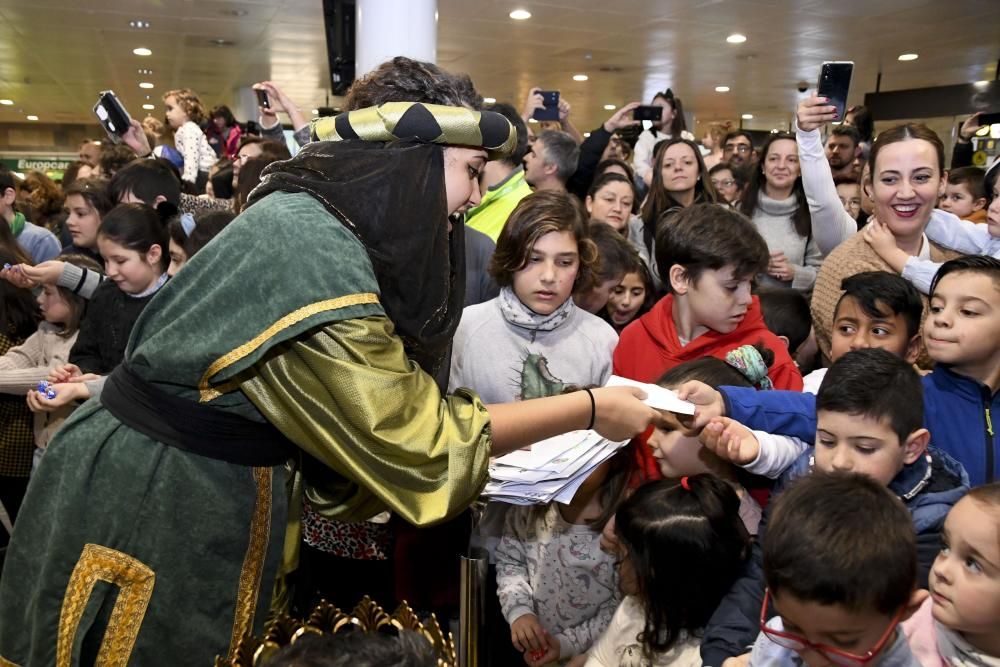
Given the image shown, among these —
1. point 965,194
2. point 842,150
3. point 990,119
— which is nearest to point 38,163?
point 990,119

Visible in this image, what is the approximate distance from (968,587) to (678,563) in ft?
1.85

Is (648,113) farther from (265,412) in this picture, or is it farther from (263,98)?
(265,412)

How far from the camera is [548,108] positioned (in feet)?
16.6

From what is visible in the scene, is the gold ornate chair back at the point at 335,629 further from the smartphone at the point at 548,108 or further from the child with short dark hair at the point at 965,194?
the smartphone at the point at 548,108

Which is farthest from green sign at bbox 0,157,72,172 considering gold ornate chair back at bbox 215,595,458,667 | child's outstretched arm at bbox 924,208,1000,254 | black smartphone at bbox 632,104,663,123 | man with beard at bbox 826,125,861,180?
gold ornate chair back at bbox 215,595,458,667

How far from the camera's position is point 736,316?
2.37 metres

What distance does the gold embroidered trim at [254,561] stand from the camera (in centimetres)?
152

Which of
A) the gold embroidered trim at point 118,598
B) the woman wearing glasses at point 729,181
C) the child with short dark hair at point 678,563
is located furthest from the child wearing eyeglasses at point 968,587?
the woman wearing glasses at point 729,181

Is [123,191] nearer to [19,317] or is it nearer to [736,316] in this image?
[19,317]

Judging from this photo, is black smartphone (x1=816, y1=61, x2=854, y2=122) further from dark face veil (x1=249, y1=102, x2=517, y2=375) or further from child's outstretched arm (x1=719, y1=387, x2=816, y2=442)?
dark face veil (x1=249, y1=102, x2=517, y2=375)

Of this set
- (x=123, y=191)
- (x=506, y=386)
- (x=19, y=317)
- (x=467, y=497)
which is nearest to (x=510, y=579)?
(x=506, y=386)

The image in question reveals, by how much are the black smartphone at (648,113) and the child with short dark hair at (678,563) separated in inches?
172

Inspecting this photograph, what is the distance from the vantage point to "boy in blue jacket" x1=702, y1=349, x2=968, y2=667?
1631 mm

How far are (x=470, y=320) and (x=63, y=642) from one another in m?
1.46
